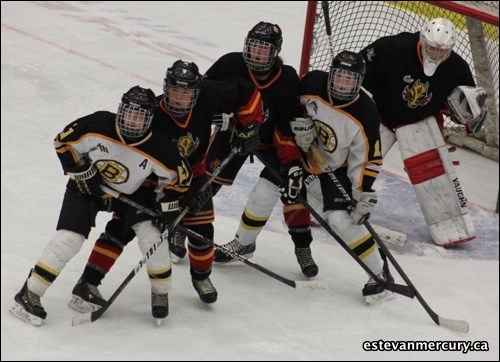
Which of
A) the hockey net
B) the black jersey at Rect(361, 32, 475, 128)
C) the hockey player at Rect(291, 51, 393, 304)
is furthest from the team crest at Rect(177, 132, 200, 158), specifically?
the hockey net

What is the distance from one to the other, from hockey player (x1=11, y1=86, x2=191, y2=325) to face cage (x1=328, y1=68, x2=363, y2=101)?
0.71 meters

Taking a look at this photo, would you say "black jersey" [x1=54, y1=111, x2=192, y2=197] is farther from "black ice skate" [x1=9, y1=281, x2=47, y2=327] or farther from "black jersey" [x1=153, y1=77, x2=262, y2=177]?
"black ice skate" [x1=9, y1=281, x2=47, y2=327]

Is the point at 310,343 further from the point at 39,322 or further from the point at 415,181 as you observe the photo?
the point at 415,181

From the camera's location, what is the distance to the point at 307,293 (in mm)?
4445

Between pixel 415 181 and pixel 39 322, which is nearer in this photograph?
pixel 39 322

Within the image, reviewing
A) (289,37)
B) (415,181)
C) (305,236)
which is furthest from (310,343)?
(289,37)

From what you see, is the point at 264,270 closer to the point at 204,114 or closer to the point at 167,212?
the point at 167,212

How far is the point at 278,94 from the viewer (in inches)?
169

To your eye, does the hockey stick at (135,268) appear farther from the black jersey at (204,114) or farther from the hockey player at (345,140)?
the hockey player at (345,140)

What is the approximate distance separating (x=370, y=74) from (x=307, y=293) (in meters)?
1.09

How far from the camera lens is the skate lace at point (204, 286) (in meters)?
4.18

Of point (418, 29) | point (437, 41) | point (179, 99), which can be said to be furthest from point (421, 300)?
point (418, 29)

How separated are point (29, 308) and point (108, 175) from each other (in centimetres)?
56

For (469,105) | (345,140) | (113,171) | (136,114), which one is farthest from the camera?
(469,105)
